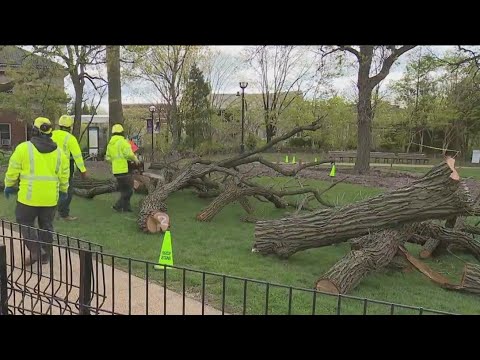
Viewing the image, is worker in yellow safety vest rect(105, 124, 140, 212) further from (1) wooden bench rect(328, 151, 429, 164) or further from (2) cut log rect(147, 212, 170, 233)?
(1) wooden bench rect(328, 151, 429, 164)

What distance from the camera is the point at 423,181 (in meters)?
5.61

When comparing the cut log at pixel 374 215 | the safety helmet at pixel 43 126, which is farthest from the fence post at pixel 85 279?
the cut log at pixel 374 215

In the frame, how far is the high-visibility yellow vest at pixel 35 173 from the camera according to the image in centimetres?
509

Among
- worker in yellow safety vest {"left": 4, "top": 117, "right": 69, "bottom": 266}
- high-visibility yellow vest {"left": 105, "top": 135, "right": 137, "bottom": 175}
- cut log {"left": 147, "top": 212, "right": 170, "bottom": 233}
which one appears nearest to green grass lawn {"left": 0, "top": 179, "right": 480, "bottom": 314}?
cut log {"left": 147, "top": 212, "right": 170, "bottom": 233}

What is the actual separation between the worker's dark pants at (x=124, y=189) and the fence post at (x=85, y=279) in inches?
232

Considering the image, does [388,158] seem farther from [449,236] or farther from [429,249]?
[449,236]

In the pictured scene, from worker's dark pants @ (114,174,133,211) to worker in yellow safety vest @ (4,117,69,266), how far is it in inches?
130

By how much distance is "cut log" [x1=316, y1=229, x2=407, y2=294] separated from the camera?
206 inches

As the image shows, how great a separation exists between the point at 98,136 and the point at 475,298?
23882mm

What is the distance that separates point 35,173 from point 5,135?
124 ft

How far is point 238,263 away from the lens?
6168mm
